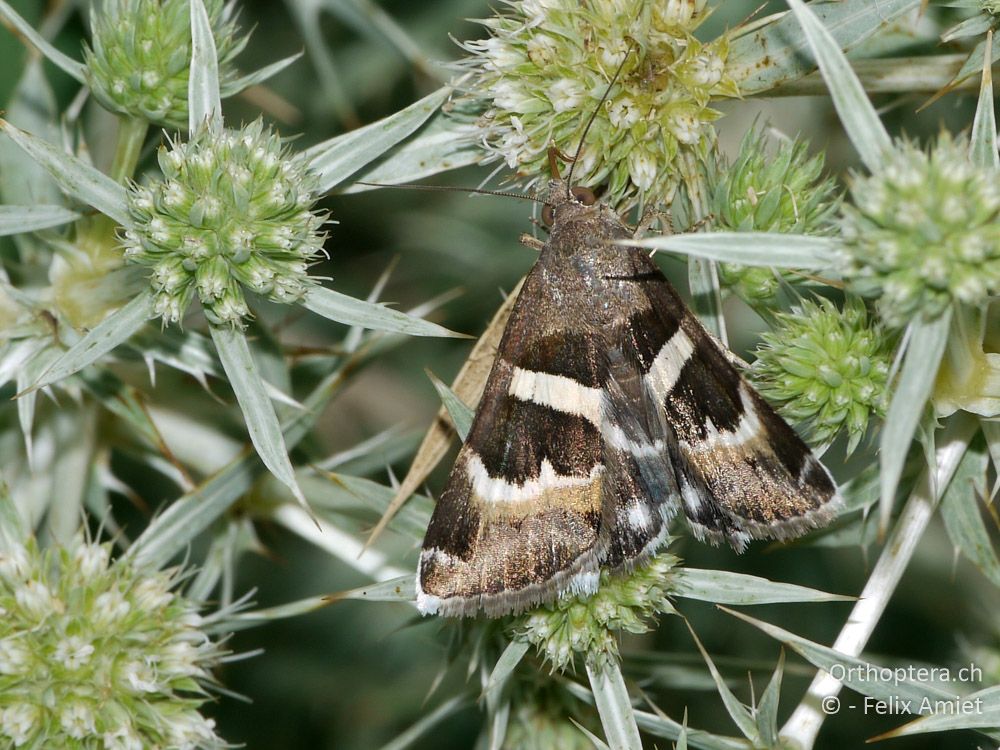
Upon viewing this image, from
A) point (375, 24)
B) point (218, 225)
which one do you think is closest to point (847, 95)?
point (218, 225)

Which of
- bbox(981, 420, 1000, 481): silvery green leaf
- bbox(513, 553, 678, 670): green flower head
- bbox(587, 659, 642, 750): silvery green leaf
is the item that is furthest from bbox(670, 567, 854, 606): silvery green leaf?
bbox(981, 420, 1000, 481): silvery green leaf

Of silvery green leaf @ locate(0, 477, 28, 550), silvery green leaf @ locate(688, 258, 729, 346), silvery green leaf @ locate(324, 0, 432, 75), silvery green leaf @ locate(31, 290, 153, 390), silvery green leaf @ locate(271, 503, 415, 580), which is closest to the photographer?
silvery green leaf @ locate(31, 290, 153, 390)

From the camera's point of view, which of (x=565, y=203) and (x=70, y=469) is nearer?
(x=565, y=203)

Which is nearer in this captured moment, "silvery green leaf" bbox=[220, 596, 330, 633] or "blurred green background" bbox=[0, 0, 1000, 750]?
"silvery green leaf" bbox=[220, 596, 330, 633]

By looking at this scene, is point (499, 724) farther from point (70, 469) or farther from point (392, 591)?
point (70, 469)

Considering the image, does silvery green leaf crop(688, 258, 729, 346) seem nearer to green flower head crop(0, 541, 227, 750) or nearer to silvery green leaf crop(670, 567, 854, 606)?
silvery green leaf crop(670, 567, 854, 606)

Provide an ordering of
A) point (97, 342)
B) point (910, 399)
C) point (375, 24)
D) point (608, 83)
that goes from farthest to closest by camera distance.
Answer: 1. point (375, 24)
2. point (608, 83)
3. point (97, 342)
4. point (910, 399)

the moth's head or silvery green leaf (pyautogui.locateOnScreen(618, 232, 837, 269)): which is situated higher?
silvery green leaf (pyautogui.locateOnScreen(618, 232, 837, 269))
